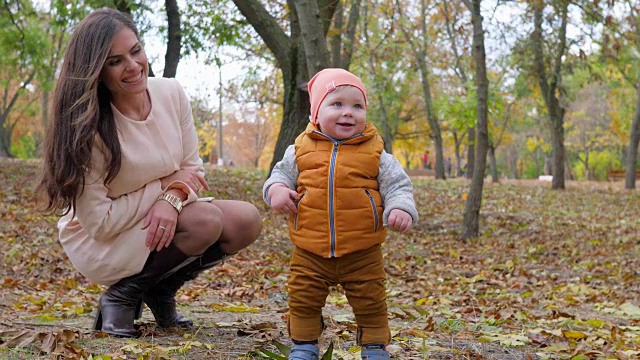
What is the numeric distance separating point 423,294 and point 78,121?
12.7 feet

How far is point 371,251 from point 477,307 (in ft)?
9.36

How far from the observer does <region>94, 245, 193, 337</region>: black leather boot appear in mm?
3408

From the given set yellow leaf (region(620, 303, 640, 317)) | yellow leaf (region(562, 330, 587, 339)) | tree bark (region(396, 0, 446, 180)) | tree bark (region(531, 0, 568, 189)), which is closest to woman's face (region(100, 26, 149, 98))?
yellow leaf (region(562, 330, 587, 339))

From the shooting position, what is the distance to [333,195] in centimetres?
279

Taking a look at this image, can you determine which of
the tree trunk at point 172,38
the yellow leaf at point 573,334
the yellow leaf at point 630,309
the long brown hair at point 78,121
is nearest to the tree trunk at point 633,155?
the tree trunk at point 172,38

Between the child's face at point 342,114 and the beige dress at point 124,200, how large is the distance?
38.4 inches

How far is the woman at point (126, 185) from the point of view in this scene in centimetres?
321

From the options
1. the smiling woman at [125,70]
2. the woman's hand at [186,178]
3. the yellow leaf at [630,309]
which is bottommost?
the yellow leaf at [630,309]

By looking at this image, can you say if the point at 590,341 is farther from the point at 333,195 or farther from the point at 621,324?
the point at 333,195

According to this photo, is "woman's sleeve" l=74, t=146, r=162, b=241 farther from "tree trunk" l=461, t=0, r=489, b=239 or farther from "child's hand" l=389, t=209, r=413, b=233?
"tree trunk" l=461, t=0, r=489, b=239

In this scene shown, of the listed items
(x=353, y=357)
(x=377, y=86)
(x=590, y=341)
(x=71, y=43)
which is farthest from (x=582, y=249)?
(x=377, y=86)

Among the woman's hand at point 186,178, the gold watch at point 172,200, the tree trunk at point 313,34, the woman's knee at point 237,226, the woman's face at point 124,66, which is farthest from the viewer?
the tree trunk at point 313,34

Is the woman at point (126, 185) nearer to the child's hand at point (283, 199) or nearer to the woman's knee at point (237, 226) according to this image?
the woman's knee at point (237, 226)

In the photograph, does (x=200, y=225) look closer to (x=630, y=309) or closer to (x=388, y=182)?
(x=388, y=182)
